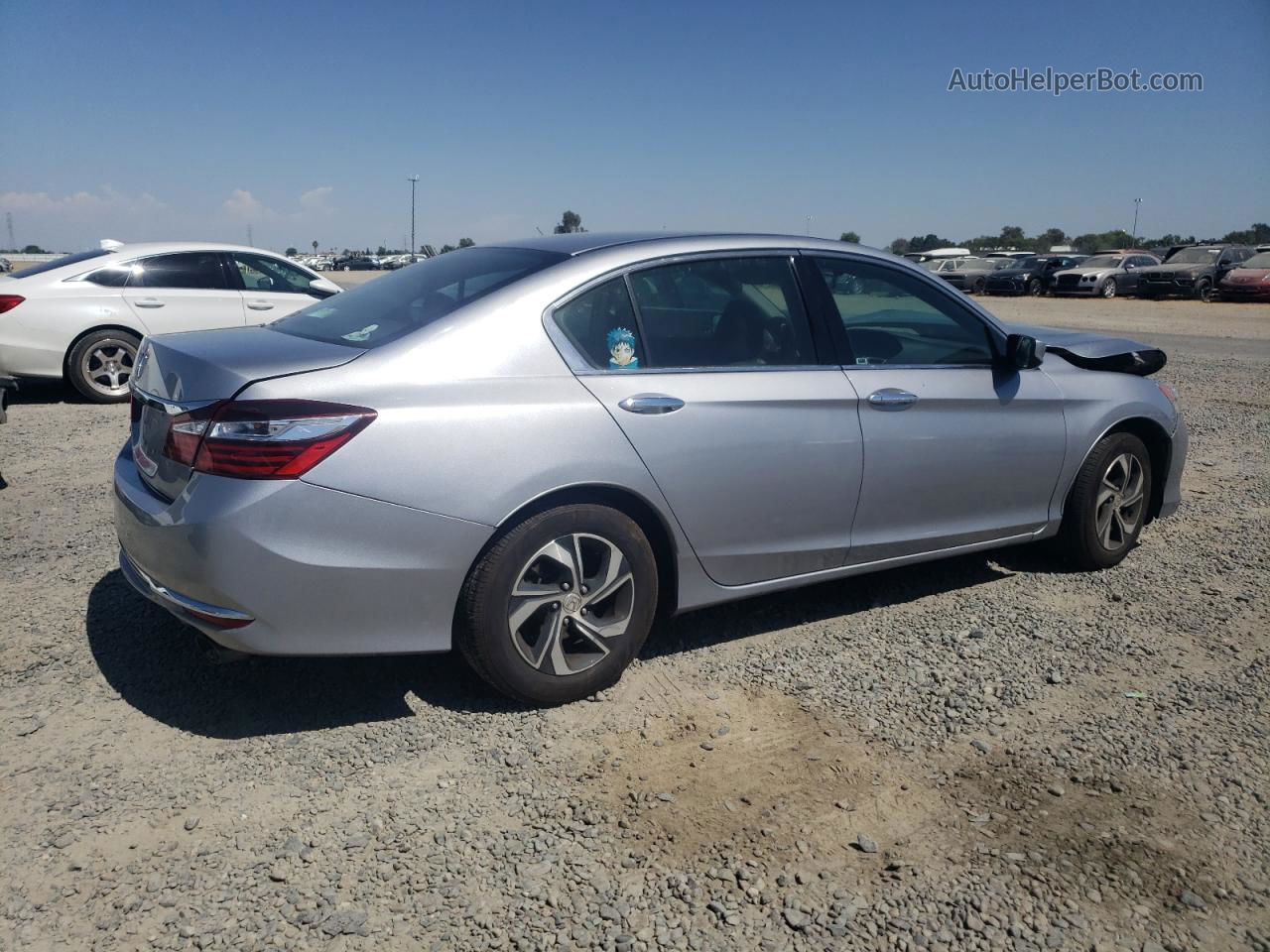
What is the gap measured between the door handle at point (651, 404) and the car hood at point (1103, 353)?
2164 mm

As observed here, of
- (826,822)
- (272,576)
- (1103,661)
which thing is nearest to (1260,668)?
(1103,661)

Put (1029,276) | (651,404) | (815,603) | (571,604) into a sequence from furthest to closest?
(1029,276) < (815,603) < (651,404) < (571,604)

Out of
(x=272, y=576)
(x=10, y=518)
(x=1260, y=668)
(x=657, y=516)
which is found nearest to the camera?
(x=272, y=576)

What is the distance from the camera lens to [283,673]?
3.85m

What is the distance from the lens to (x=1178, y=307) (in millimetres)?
29156

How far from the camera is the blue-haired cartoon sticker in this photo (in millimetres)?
3678

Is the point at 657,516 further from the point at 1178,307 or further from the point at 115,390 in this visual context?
the point at 1178,307

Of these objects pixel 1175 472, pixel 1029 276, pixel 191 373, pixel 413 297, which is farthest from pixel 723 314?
pixel 1029 276

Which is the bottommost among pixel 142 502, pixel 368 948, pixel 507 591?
pixel 368 948

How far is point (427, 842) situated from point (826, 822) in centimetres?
113

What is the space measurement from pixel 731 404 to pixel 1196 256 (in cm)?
3492

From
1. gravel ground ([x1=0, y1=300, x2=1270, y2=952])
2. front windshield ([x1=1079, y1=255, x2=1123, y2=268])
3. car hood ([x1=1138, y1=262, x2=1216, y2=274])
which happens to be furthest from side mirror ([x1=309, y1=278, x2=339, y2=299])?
front windshield ([x1=1079, y1=255, x2=1123, y2=268])

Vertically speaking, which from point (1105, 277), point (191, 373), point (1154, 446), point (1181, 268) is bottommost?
point (1154, 446)

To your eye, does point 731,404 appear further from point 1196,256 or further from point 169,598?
point 1196,256
